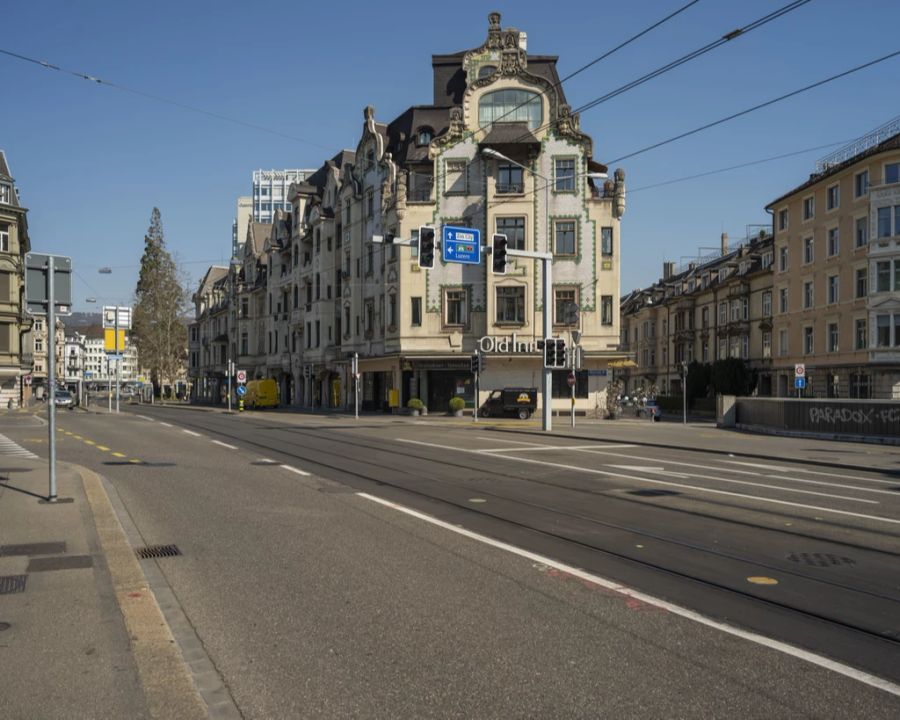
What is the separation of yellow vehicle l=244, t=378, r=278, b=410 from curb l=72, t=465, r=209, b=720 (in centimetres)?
5894

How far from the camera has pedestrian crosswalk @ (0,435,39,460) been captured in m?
19.6

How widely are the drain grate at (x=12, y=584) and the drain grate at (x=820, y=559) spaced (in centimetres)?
717

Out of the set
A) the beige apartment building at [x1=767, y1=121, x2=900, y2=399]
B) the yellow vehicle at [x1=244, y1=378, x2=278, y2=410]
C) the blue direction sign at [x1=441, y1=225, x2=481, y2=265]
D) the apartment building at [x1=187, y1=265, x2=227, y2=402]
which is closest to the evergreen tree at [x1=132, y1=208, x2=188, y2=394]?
the apartment building at [x1=187, y1=265, x2=227, y2=402]

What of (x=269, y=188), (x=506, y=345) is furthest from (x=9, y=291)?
(x=269, y=188)

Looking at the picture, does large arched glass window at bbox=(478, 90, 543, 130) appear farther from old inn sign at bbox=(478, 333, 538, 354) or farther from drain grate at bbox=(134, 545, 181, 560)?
drain grate at bbox=(134, 545, 181, 560)

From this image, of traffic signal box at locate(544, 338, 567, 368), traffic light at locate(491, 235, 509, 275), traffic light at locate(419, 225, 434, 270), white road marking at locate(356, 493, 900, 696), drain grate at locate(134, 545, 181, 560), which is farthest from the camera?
traffic signal box at locate(544, 338, 567, 368)

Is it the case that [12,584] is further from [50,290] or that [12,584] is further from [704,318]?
[704,318]

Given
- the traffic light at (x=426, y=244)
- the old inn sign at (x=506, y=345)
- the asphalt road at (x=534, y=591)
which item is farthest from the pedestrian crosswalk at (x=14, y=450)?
the old inn sign at (x=506, y=345)

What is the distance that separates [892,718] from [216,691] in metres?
3.67

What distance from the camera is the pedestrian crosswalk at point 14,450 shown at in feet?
64.2

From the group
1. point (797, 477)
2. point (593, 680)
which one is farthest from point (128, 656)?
point (797, 477)

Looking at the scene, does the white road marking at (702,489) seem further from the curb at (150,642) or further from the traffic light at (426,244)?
the curb at (150,642)

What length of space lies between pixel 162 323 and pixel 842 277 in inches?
2435

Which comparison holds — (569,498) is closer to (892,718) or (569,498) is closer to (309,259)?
(892,718)
